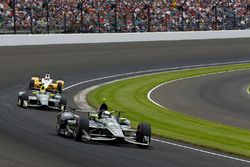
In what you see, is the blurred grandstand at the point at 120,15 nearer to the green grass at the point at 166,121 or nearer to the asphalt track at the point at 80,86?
the asphalt track at the point at 80,86

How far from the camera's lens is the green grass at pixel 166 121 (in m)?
17.8

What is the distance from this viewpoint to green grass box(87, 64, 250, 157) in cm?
1777

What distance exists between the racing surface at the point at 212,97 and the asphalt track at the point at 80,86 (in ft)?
13.7

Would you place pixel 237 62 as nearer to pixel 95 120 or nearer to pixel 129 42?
pixel 129 42

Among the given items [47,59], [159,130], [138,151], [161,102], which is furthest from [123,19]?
[138,151]

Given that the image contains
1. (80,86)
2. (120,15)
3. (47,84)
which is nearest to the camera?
(47,84)

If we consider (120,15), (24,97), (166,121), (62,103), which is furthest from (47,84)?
(120,15)

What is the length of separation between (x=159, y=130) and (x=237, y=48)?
34049 mm

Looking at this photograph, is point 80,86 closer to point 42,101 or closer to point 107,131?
point 42,101

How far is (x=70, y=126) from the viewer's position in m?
17.6

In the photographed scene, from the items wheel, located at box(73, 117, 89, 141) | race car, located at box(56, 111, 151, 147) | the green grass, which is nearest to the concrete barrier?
the green grass

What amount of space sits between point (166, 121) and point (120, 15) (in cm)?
3094

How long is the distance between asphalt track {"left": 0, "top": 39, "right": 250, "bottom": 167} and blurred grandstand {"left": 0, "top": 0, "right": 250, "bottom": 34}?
2815mm

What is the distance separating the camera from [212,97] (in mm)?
29578
